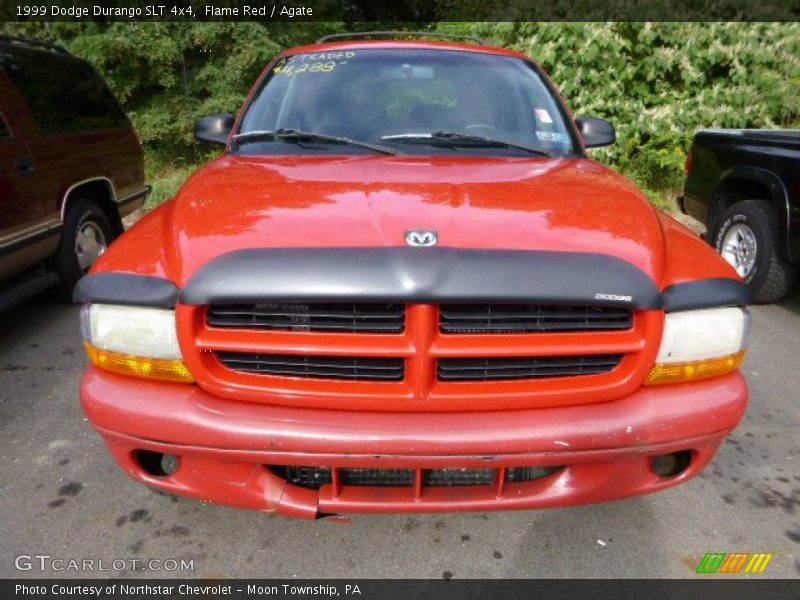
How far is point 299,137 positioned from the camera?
2.88 m

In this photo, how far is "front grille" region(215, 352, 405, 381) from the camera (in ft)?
6.20

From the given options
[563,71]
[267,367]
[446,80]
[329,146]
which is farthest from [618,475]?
[563,71]

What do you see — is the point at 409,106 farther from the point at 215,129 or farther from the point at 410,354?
the point at 410,354

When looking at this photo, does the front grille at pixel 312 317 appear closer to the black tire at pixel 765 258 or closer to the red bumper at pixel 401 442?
the red bumper at pixel 401 442

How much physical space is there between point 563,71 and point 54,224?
6.31m

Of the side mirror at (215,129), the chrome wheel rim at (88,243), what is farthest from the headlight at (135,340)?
the chrome wheel rim at (88,243)

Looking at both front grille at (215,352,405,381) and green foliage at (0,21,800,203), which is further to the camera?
green foliage at (0,21,800,203)

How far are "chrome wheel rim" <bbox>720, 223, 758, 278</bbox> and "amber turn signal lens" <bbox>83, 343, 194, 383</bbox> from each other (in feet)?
13.7

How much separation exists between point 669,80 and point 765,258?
4458 millimetres

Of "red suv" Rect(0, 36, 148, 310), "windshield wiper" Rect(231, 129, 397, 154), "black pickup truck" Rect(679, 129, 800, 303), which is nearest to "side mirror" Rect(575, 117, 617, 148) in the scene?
"windshield wiper" Rect(231, 129, 397, 154)

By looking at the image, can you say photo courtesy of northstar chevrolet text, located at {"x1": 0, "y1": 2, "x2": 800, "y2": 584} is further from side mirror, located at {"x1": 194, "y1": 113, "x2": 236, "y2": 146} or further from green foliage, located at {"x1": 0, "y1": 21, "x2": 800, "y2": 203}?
green foliage, located at {"x1": 0, "y1": 21, "x2": 800, "y2": 203}

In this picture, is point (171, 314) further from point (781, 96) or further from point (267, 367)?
point (781, 96)

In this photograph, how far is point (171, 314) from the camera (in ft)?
6.16

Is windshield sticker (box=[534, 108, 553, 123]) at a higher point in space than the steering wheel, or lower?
higher
